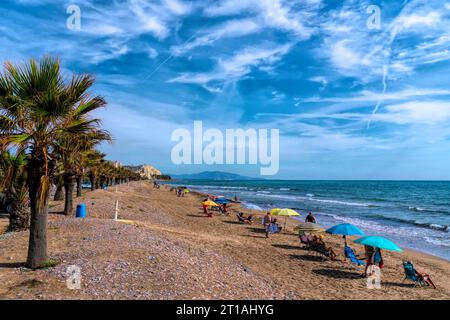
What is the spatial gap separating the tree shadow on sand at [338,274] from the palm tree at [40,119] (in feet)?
29.3

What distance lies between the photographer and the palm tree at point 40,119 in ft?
23.2

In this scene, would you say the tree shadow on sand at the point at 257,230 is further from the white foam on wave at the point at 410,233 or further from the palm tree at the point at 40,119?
the palm tree at the point at 40,119

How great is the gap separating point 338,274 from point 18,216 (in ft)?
41.9

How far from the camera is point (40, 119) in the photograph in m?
7.39

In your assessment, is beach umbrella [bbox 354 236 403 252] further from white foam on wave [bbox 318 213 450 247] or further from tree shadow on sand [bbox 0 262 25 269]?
white foam on wave [bbox 318 213 450 247]

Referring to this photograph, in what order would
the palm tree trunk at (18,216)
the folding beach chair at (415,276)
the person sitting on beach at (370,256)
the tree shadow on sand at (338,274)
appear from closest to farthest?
the folding beach chair at (415,276)
the tree shadow on sand at (338,274)
the person sitting on beach at (370,256)
the palm tree trunk at (18,216)

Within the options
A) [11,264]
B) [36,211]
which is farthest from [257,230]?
[36,211]

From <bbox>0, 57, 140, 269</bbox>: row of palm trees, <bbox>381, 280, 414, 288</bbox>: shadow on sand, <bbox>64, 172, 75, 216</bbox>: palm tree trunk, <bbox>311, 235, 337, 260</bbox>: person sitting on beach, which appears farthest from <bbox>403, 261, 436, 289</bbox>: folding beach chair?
<bbox>64, 172, 75, 216</bbox>: palm tree trunk

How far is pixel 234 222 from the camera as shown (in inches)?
949

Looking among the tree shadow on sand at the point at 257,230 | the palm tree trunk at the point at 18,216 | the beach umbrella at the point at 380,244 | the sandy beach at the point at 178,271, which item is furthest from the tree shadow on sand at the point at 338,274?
the palm tree trunk at the point at 18,216

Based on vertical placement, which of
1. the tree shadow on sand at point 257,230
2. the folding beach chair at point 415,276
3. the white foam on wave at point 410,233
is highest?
the folding beach chair at point 415,276

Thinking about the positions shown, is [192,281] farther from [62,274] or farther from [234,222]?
[234,222]
